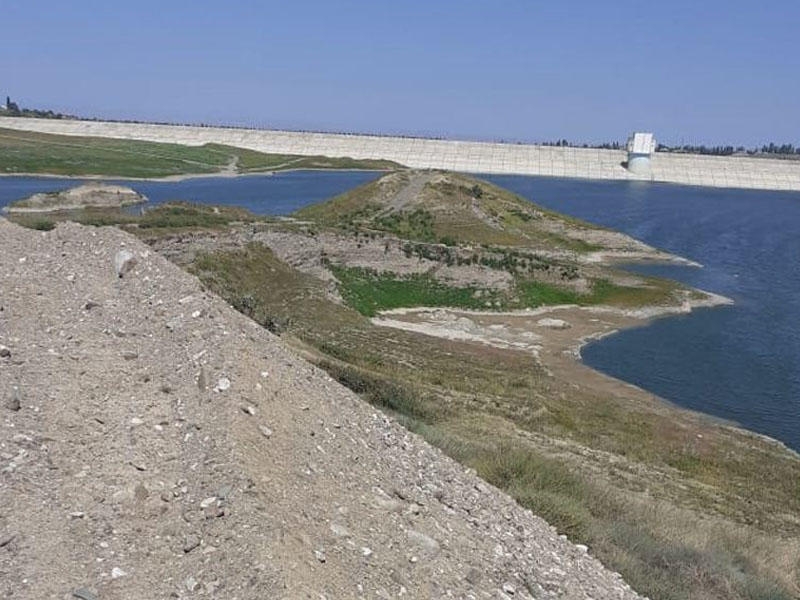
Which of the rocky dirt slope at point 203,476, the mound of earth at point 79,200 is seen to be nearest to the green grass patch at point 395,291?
the rocky dirt slope at point 203,476

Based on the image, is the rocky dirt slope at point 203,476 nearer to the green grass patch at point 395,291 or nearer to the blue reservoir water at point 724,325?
the blue reservoir water at point 724,325

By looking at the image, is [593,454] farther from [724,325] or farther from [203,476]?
[724,325]

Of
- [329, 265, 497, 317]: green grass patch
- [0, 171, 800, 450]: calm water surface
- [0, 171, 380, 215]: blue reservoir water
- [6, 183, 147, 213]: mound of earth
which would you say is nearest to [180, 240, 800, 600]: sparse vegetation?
[0, 171, 800, 450]: calm water surface

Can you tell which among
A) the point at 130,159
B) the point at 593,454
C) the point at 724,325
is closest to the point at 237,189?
the point at 130,159

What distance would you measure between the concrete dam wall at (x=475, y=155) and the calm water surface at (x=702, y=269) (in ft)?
17.4

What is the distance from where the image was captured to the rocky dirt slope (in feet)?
23.7

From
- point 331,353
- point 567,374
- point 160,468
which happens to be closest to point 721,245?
point 567,374

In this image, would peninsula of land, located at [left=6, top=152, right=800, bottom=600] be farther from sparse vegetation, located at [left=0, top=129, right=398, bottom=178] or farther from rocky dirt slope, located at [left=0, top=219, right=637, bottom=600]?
sparse vegetation, located at [left=0, top=129, right=398, bottom=178]

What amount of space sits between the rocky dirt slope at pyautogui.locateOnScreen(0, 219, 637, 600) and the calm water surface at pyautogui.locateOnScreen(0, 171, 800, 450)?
2514 centimetres

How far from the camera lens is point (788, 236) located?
95.1 metres

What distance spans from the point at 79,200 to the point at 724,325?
5800 centimetres

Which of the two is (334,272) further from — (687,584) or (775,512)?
(687,584)

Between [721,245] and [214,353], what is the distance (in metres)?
85.5

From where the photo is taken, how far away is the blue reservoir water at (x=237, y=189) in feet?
314
